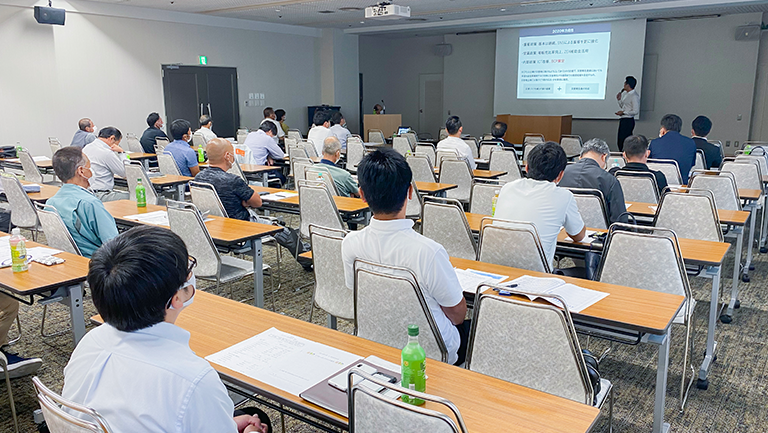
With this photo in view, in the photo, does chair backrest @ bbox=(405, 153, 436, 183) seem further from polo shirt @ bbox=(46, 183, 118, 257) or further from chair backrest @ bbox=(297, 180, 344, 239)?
polo shirt @ bbox=(46, 183, 118, 257)

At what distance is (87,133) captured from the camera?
8906 millimetres

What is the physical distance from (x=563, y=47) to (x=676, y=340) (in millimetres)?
11616

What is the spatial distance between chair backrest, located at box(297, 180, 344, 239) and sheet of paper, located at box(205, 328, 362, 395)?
240 cm

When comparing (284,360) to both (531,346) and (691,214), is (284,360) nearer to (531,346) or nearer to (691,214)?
(531,346)

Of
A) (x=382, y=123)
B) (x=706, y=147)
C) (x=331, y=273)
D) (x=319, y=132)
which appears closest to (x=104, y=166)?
(x=319, y=132)

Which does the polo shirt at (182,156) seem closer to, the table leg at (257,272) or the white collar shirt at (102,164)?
the white collar shirt at (102,164)

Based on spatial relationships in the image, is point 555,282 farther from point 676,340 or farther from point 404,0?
point 404,0

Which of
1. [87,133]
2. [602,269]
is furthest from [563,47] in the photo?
[602,269]

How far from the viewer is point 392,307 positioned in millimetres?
2252

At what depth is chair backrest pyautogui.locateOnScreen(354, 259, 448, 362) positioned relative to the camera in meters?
2.18

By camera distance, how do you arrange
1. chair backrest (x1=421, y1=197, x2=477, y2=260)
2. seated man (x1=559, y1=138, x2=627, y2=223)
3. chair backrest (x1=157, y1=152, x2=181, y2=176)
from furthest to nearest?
chair backrest (x1=157, y1=152, x2=181, y2=176), seated man (x1=559, y1=138, x2=627, y2=223), chair backrest (x1=421, y1=197, x2=477, y2=260)

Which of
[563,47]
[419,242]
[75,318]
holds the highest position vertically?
[563,47]

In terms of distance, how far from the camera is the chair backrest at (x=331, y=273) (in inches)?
115

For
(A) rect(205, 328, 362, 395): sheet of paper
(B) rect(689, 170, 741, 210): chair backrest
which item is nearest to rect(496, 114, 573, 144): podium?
(B) rect(689, 170, 741, 210): chair backrest
